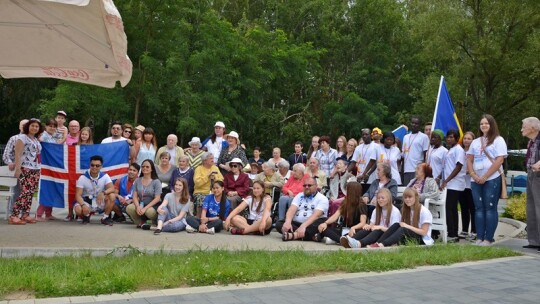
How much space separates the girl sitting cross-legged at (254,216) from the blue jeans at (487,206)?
352 centimetres

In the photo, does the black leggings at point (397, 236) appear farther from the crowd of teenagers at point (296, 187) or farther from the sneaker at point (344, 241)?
the sneaker at point (344, 241)

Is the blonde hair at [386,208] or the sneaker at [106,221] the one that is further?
the sneaker at [106,221]

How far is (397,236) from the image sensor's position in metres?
8.58

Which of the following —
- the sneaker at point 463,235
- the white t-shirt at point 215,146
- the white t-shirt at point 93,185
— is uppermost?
the white t-shirt at point 215,146

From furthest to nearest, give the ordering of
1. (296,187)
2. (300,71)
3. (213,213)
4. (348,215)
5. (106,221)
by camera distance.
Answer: (300,71) → (106,221) → (296,187) → (213,213) → (348,215)

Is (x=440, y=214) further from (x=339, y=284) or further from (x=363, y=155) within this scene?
(x=339, y=284)

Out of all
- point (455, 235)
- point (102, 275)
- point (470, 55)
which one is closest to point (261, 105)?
point (470, 55)

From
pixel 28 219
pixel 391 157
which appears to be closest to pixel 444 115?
pixel 391 157

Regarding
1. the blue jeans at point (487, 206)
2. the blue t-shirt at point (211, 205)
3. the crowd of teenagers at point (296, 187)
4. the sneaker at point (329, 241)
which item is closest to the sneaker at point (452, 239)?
the crowd of teenagers at point (296, 187)

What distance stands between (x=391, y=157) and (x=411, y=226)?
2.65 meters

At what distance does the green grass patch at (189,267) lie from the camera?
5.50m

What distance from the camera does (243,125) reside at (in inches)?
1147

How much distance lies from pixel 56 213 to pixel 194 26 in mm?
14532

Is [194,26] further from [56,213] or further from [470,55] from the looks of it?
[56,213]
